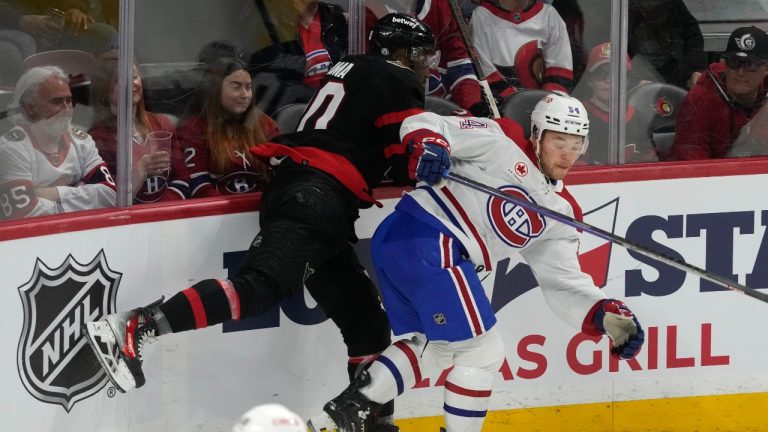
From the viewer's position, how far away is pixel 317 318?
3.97m

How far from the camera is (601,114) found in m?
4.25

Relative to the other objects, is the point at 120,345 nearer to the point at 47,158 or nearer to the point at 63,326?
the point at 63,326

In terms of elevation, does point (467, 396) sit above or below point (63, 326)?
below

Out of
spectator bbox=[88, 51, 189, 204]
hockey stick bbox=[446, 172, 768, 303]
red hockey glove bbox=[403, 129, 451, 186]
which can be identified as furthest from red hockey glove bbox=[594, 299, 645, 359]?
spectator bbox=[88, 51, 189, 204]

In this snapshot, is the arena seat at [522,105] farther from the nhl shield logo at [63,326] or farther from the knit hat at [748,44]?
the nhl shield logo at [63,326]

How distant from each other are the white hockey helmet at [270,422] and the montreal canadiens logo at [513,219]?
156cm

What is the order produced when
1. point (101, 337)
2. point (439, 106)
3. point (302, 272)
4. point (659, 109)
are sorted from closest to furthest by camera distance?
point (101, 337), point (302, 272), point (439, 106), point (659, 109)

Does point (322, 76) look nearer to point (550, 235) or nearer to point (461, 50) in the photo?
point (461, 50)

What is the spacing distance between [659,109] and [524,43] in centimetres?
49

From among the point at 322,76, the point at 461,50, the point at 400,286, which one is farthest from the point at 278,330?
the point at 461,50

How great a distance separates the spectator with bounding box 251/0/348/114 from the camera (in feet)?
12.9

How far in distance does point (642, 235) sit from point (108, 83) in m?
1.69

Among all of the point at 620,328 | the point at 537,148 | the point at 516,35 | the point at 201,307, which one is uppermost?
the point at 516,35

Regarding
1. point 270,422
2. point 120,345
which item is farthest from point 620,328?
Answer: point 270,422
